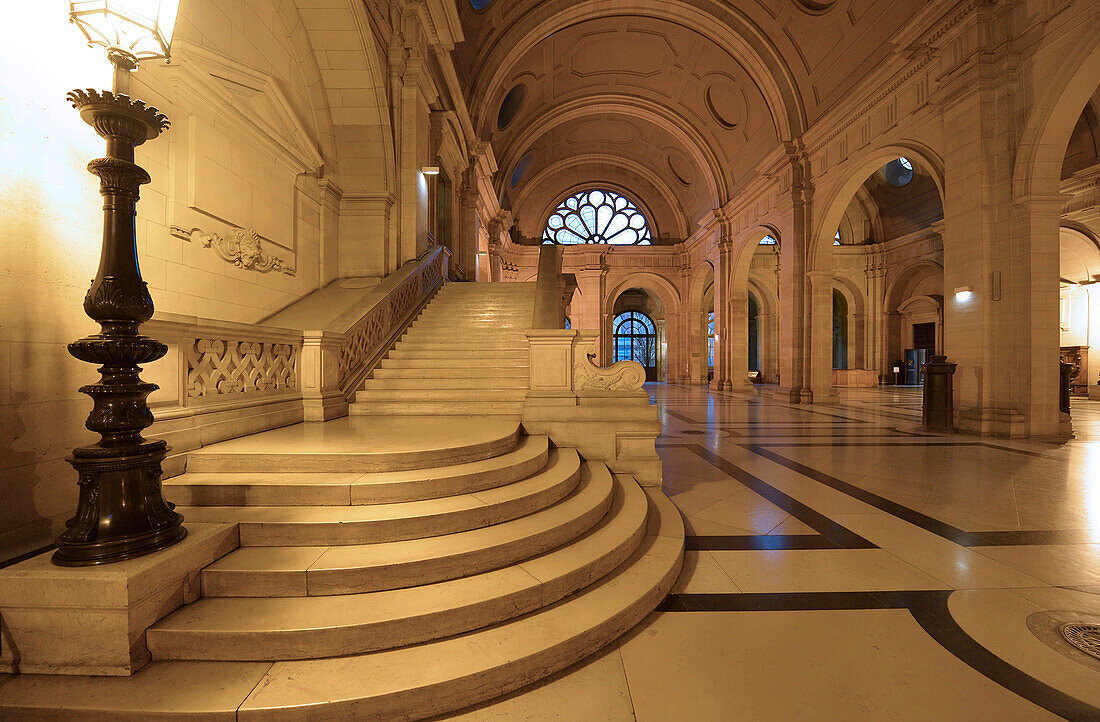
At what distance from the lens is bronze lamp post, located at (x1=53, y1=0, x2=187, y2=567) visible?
184 cm

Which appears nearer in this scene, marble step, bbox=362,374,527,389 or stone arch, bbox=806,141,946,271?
marble step, bbox=362,374,527,389

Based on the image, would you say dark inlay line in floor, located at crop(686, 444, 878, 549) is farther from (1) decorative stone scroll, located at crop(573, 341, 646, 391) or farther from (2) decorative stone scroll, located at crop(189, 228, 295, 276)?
(2) decorative stone scroll, located at crop(189, 228, 295, 276)

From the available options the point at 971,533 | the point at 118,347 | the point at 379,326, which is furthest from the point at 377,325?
the point at 971,533

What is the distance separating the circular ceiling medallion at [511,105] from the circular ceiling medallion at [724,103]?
693 centimetres

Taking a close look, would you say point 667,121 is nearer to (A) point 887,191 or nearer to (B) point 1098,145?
(A) point 887,191

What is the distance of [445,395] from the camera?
5375 millimetres

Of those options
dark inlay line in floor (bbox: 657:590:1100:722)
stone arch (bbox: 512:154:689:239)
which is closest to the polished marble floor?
dark inlay line in floor (bbox: 657:590:1100:722)

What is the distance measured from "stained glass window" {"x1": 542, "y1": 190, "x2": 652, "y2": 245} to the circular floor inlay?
2500cm

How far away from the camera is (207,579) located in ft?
6.81

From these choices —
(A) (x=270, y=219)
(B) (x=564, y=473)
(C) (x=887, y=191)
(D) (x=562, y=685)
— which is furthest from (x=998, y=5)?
(C) (x=887, y=191)

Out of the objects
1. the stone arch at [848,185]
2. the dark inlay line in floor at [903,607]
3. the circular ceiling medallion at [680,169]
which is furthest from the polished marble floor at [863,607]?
the circular ceiling medallion at [680,169]

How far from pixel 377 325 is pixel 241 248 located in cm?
200

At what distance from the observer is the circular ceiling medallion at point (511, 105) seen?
16.6m

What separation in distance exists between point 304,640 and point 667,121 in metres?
21.4
